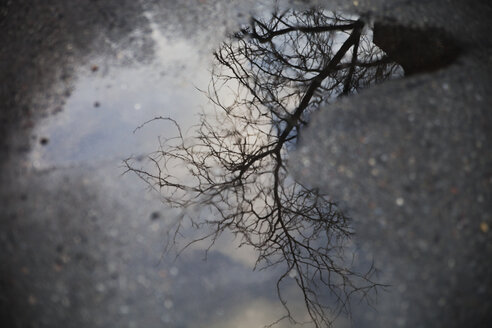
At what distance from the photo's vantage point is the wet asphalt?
1.34 metres

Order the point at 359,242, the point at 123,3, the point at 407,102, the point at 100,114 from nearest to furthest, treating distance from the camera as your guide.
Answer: the point at 359,242 < the point at 407,102 < the point at 100,114 < the point at 123,3

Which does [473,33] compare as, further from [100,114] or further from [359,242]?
[100,114]

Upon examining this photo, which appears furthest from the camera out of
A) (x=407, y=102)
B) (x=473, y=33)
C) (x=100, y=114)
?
(x=473, y=33)

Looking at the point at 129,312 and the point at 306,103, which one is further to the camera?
the point at 306,103

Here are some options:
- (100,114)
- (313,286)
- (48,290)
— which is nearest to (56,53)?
(100,114)

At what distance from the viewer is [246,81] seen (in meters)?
2.13

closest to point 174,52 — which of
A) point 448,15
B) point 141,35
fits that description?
point 141,35

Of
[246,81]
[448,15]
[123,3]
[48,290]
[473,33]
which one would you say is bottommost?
[48,290]

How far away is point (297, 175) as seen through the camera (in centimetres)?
167

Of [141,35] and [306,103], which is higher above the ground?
[141,35]

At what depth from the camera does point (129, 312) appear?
4.31ft

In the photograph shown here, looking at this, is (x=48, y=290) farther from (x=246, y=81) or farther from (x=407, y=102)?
(x=407, y=102)

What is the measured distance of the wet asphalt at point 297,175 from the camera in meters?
1.34

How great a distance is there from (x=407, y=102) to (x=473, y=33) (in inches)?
26.3
